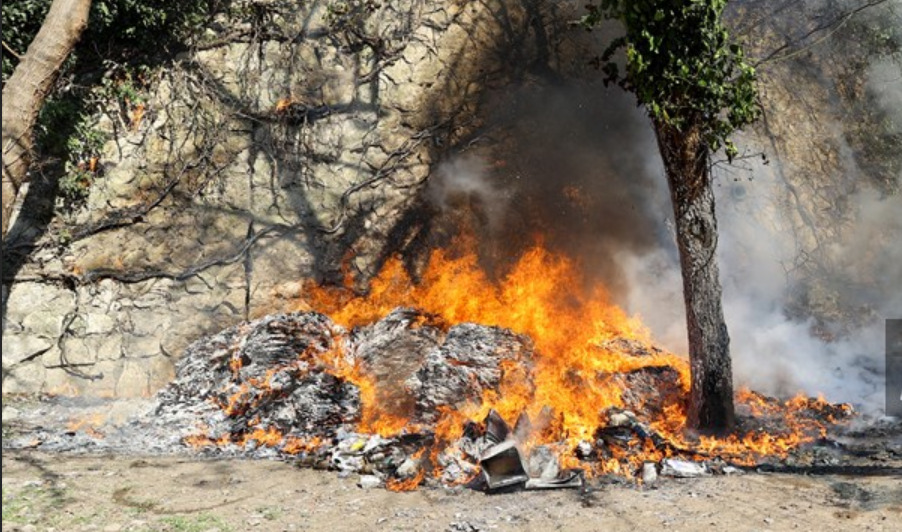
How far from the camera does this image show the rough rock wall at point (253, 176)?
341 inches

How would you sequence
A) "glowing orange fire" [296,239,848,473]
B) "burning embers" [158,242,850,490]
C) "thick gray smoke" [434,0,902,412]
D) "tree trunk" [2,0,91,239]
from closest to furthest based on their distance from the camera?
"burning embers" [158,242,850,490], "glowing orange fire" [296,239,848,473], "tree trunk" [2,0,91,239], "thick gray smoke" [434,0,902,412]

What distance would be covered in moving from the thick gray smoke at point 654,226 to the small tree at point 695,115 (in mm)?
2100

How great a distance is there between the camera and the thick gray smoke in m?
9.49

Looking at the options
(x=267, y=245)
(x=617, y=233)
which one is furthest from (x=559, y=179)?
(x=267, y=245)

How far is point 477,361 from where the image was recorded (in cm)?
752

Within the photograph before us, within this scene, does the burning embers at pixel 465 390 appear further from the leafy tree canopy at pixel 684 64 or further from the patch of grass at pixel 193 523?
the leafy tree canopy at pixel 684 64

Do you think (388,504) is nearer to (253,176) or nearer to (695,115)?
(695,115)

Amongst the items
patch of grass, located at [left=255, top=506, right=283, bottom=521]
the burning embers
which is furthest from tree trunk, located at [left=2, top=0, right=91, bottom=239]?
patch of grass, located at [left=255, top=506, right=283, bottom=521]

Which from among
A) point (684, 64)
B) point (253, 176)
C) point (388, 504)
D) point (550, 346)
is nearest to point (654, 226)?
point (550, 346)

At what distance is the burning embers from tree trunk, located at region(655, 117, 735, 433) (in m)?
0.35

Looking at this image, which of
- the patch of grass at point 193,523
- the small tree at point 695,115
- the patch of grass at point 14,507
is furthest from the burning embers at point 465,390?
the patch of grass at point 14,507

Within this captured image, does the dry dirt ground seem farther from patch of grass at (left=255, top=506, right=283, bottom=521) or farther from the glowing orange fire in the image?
the glowing orange fire

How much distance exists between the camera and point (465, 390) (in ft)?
23.8

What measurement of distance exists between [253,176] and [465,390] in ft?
15.1
